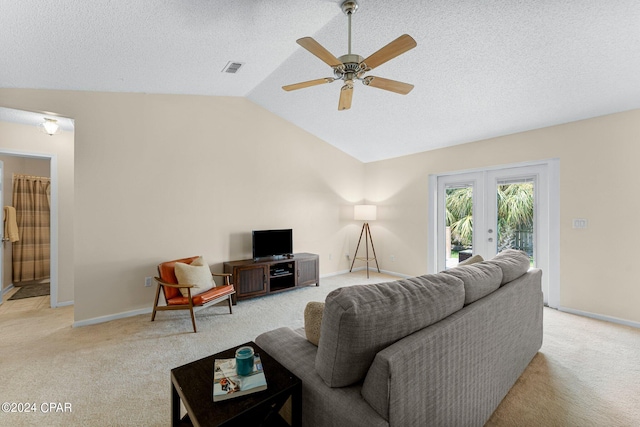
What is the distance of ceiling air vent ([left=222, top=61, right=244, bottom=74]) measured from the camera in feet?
10.4

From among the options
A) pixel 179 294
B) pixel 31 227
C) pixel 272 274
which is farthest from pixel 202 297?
pixel 31 227

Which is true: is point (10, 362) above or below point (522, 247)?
below

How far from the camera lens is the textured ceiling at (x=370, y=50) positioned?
214cm

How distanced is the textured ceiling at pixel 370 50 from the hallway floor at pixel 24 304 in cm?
274

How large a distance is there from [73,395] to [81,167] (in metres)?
2.38

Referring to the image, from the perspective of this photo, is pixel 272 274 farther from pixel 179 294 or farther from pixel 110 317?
pixel 110 317

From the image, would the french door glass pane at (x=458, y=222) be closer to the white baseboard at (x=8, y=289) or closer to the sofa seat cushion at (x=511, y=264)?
the sofa seat cushion at (x=511, y=264)

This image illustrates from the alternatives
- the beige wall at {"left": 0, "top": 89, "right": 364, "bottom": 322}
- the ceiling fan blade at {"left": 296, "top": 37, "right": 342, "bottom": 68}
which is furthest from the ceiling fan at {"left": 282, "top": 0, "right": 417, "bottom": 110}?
the beige wall at {"left": 0, "top": 89, "right": 364, "bottom": 322}

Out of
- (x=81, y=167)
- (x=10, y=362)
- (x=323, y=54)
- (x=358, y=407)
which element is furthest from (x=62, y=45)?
(x=358, y=407)

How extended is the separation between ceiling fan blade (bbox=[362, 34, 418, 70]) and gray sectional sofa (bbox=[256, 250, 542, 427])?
153 cm

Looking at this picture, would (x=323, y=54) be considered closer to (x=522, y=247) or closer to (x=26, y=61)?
(x=26, y=61)

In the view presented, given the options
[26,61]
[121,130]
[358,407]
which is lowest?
[358,407]

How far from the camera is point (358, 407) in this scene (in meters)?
1.07

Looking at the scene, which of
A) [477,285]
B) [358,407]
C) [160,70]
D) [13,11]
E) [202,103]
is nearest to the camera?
[358,407]
